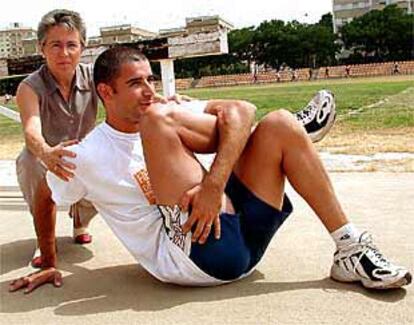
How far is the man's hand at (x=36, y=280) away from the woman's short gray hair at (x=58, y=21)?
3.48 ft

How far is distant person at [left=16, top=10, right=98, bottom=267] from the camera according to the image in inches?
121

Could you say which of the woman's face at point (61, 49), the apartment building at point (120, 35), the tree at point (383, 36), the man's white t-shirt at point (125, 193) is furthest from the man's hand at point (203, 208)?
the tree at point (383, 36)

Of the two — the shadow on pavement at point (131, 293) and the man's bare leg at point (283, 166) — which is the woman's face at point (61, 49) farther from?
the man's bare leg at point (283, 166)

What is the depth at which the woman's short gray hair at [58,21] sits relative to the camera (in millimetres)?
3160

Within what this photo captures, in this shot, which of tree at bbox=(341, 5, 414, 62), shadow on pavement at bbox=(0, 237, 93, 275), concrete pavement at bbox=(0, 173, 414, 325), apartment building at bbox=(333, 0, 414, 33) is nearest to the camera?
concrete pavement at bbox=(0, 173, 414, 325)

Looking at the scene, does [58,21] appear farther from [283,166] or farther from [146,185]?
[283,166]

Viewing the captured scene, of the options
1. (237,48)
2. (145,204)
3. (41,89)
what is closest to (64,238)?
(41,89)

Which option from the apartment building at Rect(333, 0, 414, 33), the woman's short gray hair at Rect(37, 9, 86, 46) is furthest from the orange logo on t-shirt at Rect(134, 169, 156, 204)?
the apartment building at Rect(333, 0, 414, 33)

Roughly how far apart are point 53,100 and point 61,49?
9.5 inches

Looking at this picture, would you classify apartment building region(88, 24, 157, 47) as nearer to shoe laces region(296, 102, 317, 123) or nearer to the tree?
shoe laces region(296, 102, 317, 123)

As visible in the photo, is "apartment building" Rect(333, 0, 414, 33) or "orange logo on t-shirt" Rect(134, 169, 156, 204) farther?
"apartment building" Rect(333, 0, 414, 33)

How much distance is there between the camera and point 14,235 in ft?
13.0

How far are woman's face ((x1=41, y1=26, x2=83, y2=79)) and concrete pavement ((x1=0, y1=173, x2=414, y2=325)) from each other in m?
0.90

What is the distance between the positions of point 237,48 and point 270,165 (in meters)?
62.3
